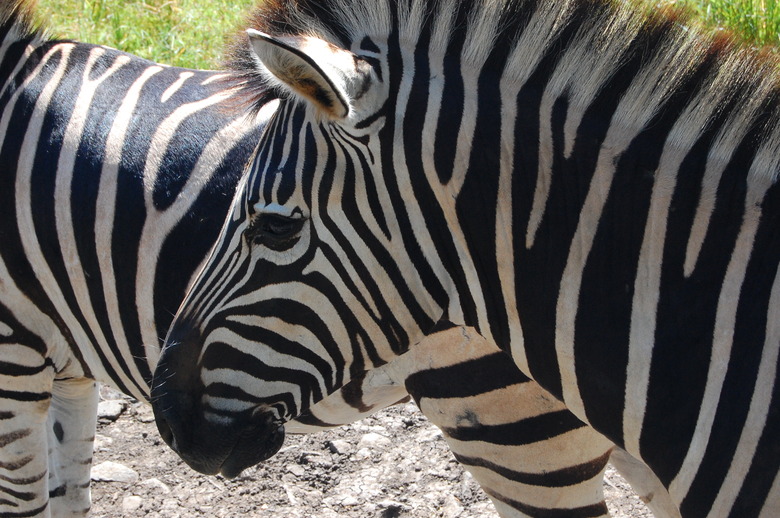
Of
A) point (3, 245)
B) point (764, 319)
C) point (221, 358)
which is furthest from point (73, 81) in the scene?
point (764, 319)

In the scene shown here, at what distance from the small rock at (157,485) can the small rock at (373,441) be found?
1076mm

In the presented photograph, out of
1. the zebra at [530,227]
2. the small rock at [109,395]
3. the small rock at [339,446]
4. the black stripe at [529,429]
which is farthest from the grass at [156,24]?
the zebra at [530,227]

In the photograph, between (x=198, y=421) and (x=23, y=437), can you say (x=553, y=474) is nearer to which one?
(x=198, y=421)

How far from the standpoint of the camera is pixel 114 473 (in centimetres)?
452

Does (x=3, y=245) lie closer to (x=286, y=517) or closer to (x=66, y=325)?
(x=66, y=325)

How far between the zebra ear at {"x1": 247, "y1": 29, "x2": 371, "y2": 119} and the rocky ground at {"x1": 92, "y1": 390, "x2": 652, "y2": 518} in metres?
2.82

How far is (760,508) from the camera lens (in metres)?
1.78

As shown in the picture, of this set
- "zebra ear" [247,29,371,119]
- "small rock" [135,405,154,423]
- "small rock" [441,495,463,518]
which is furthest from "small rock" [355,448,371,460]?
"zebra ear" [247,29,371,119]

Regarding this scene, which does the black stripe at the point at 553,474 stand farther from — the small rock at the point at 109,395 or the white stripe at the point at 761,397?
the small rock at the point at 109,395

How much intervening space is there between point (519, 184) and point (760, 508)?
89cm

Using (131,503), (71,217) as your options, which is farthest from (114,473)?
(71,217)

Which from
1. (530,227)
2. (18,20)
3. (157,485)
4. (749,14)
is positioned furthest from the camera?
(749,14)

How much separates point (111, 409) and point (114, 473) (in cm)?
57

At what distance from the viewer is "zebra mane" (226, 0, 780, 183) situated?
1838 mm
